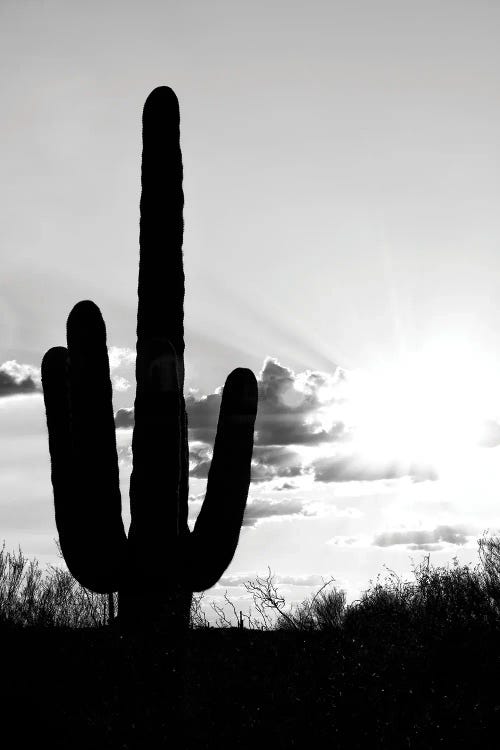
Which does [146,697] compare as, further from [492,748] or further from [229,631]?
[229,631]

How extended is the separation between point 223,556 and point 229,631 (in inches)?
244

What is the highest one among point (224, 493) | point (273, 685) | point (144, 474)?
point (144, 474)

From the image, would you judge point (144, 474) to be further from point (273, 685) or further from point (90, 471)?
point (273, 685)

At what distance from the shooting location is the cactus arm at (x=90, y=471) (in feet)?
23.4

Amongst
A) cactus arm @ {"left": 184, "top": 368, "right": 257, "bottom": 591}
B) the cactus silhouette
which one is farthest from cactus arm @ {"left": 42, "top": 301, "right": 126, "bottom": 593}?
cactus arm @ {"left": 184, "top": 368, "right": 257, "bottom": 591}

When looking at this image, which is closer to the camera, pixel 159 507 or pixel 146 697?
pixel 159 507

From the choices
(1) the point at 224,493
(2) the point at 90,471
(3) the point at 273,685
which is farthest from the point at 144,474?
(3) the point at 273,685

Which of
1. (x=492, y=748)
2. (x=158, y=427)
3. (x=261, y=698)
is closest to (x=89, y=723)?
(x=261, y=698)

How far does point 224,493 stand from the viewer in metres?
7.42

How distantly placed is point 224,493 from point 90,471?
1.28 metres

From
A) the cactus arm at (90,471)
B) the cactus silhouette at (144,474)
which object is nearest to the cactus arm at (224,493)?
the cactus silhouette at (144,474)

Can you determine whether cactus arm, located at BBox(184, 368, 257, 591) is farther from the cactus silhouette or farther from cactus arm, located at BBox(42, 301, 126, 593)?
cactus arm, located at BBox(42, 301, 126, 593)

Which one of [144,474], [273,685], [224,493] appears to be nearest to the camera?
[144,474]

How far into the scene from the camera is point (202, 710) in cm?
786
